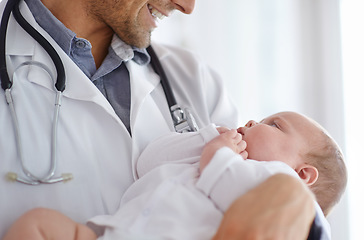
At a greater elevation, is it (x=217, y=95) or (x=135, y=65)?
(x=135, y=65)

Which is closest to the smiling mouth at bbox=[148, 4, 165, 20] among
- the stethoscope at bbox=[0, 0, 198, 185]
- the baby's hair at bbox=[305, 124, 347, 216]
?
the stethoscope at bbox=[0, 0, 198, 185]

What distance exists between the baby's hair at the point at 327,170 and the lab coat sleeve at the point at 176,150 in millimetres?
272

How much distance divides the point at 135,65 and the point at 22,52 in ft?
1.14

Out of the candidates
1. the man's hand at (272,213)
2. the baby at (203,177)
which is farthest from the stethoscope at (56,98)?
the man's hand at (272,213)

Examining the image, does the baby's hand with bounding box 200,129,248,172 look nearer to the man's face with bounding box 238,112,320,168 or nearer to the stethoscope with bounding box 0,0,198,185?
the man's face with bounding box 238,112,320,168

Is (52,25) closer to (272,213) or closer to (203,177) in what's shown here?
(203,177)

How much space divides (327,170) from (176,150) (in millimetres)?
389

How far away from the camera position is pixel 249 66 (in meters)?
2.86

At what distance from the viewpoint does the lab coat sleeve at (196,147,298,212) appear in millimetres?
1021

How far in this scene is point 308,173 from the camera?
1.23 m

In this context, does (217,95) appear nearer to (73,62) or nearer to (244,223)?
(73,62)

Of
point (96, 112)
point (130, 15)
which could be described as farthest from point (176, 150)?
point (130, 15)

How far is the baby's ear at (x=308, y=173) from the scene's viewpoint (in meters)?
1.22

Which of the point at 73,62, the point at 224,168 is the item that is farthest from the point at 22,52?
the point at 224,168
